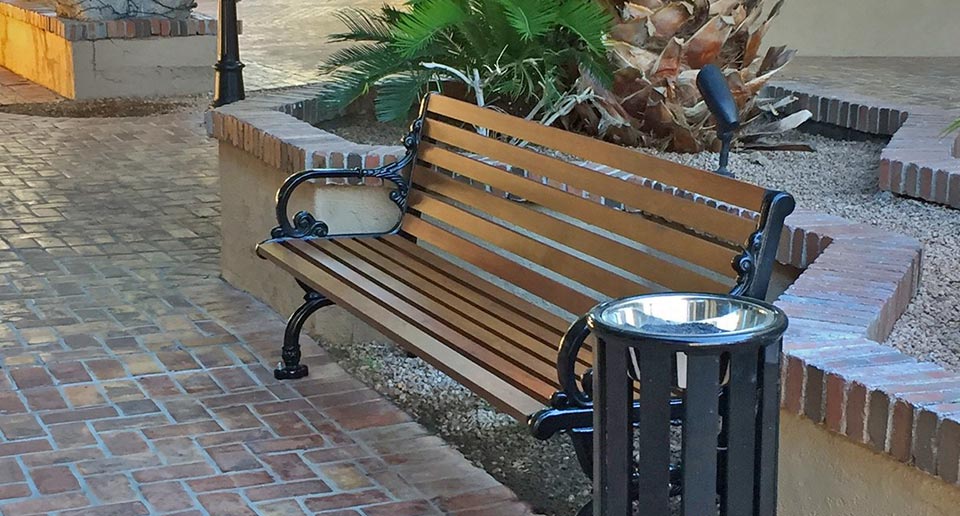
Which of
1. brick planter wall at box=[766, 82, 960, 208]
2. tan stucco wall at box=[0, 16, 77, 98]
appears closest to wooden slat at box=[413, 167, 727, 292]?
brick planter wall at box=[766, 82, 960, 208]

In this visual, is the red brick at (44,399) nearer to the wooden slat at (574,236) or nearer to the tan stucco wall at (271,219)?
the tan stucco wall at (271,219)

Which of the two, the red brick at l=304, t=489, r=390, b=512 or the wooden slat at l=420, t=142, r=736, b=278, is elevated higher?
the wooden slat at l=420, t=142, r=736, b=278

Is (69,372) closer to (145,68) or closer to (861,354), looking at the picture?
(861,354)

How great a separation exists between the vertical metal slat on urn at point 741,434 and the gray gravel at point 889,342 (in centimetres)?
111

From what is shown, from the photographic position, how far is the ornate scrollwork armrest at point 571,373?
255 cm

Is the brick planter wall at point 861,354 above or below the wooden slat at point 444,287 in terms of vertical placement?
above

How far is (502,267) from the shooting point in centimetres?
375

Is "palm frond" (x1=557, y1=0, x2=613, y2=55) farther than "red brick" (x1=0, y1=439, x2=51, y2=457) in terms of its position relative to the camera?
Yes

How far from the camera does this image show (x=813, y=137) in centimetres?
575

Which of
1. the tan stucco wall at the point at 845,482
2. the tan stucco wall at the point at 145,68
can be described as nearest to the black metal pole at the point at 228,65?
the tan stucco wall at the point at 145,68

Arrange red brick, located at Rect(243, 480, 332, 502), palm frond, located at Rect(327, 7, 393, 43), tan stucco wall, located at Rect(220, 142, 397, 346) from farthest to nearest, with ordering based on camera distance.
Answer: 1. palm frond, located at Rect(327, 7, 393, 43)
2. tan stucco wall, located at Rect(220, 142, 397, 346)
3. red brick, located at Rect(243, 480, 332, 502)

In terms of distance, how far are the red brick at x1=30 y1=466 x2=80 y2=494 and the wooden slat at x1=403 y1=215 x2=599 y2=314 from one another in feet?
4.30

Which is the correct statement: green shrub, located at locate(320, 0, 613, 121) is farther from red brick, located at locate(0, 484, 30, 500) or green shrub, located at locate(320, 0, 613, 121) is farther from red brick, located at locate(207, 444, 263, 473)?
red brick, located at locate(0, 484, 30, 500)

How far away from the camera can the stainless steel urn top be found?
2164mm
